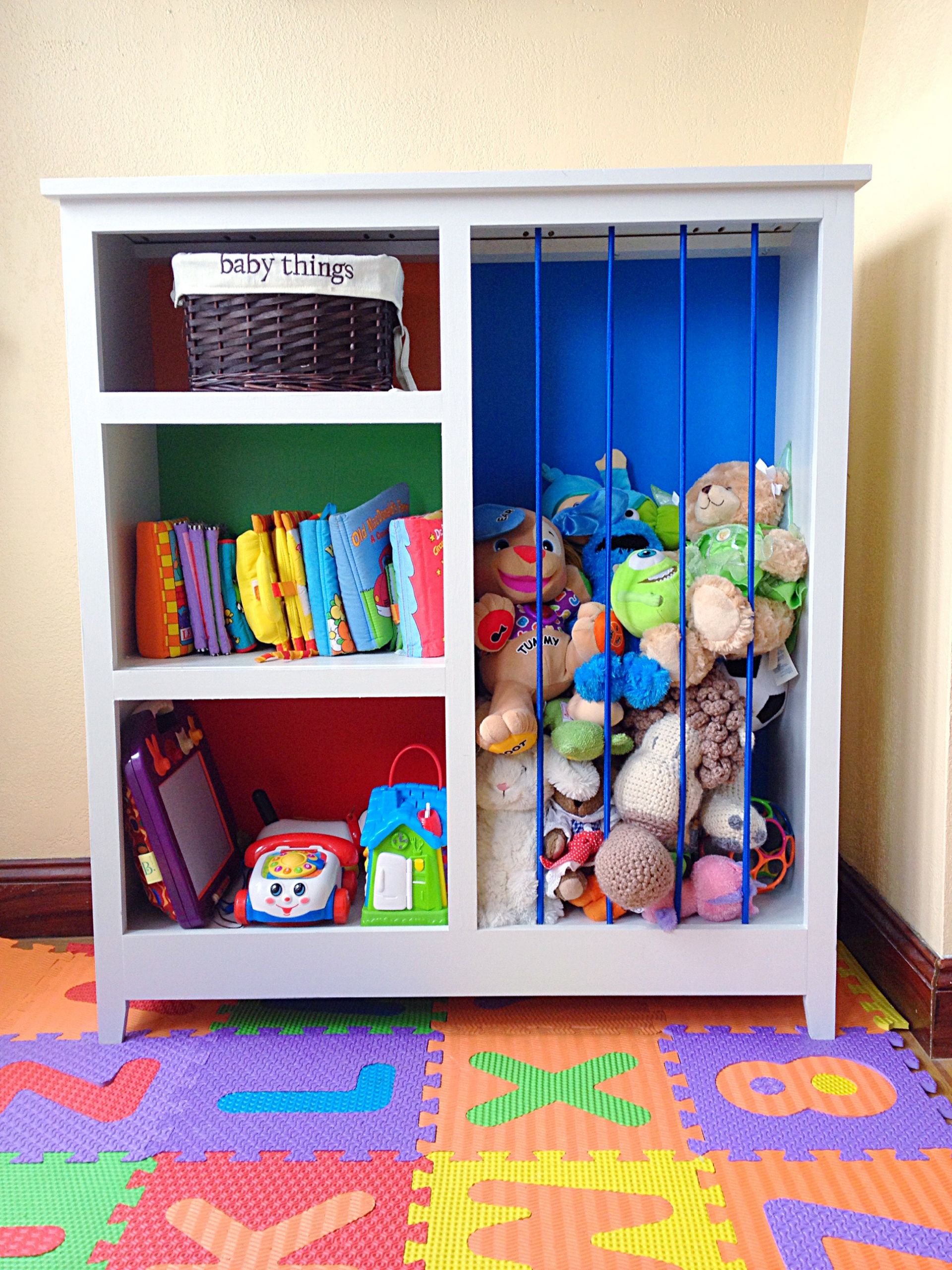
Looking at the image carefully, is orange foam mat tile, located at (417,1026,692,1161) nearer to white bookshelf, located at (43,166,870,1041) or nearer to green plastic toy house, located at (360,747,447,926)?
white bookshelf, located at (43,166,870,1041)

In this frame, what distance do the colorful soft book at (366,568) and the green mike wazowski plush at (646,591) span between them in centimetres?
37

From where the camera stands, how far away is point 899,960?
1.55m

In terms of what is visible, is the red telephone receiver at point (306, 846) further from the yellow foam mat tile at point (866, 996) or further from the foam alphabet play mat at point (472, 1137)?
the yellow foam mat tile at point (866, 996)

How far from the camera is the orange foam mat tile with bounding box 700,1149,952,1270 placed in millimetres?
1070

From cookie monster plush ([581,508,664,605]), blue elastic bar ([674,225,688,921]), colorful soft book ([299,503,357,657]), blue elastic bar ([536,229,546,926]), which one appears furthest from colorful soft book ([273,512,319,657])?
blue elastic bar ([674,225,688,921])

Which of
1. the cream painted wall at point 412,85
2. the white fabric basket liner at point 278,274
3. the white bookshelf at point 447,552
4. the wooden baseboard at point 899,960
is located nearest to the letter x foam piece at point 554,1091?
the white bookshelf at point 447,552

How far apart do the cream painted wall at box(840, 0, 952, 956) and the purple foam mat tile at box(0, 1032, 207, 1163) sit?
114cm

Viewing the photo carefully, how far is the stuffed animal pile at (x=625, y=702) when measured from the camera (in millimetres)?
1476

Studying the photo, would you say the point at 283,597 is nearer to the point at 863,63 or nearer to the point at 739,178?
the point at 739,178

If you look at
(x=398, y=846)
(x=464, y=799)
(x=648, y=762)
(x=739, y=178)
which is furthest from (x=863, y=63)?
(x=398, y=846)

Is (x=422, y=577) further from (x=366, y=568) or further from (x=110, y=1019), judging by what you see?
(x=110, y=1019)

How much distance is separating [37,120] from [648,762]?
156cm

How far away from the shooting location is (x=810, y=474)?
1472 millimetres

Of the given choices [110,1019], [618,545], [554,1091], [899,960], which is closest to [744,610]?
[618,545]
